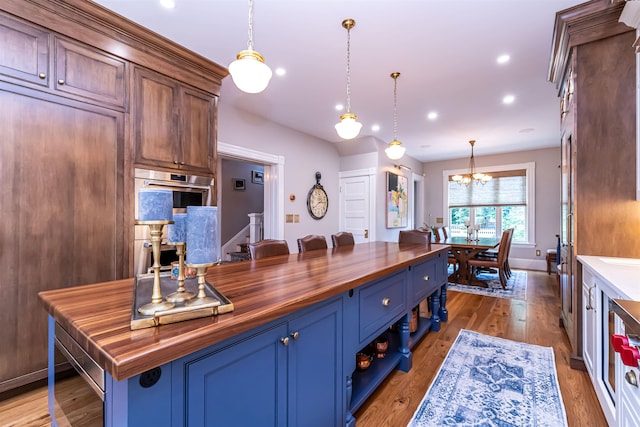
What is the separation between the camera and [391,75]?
3.01 metres

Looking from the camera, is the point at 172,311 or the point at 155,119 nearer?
the point at 172,311

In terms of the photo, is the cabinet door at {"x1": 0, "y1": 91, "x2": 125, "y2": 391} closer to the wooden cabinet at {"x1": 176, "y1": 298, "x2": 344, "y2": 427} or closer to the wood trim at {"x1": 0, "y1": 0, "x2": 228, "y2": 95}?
the wood trim at {"x1": 0, "y1": 0, "x2": 228, "y2": 95}

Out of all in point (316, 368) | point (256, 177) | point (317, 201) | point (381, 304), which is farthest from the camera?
point (256, 177)

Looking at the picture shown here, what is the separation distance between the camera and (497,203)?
683 cm

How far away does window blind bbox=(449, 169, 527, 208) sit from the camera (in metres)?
6.57

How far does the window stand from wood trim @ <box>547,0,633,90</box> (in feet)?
15.4

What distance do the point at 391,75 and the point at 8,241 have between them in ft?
11.1

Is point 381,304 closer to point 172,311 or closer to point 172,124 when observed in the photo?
point 172,311

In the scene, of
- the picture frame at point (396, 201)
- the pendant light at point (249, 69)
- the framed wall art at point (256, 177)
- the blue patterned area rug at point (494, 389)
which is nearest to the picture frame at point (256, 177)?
the framed wall art at point (256, 177)

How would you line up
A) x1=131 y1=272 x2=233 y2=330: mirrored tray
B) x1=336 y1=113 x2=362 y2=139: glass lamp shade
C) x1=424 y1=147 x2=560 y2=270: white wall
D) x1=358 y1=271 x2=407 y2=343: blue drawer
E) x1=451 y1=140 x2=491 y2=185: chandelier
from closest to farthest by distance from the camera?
x1=131 y1=272 x2=233 y2=330: mirrored tray < x1=358 y1=271 x2=407 y2=343: blue drawer < x1=336 y1=113 x2=362 y2=139: glass lamp shade < x1=451 y1=140 x2=491 y2=185: chandelier < x1=424 y1=147 x2=560 y2=270: white wall

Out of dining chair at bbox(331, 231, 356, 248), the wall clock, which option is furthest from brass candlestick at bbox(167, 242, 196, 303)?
the wall clock

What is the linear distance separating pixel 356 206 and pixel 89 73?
4437 millimetres

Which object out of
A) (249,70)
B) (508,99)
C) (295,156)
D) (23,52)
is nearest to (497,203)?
(508,99)

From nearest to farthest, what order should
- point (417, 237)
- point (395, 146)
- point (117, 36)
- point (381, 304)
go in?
point (381, 304) → point (117, 36) → point (395, 146) → point (417, 237)
